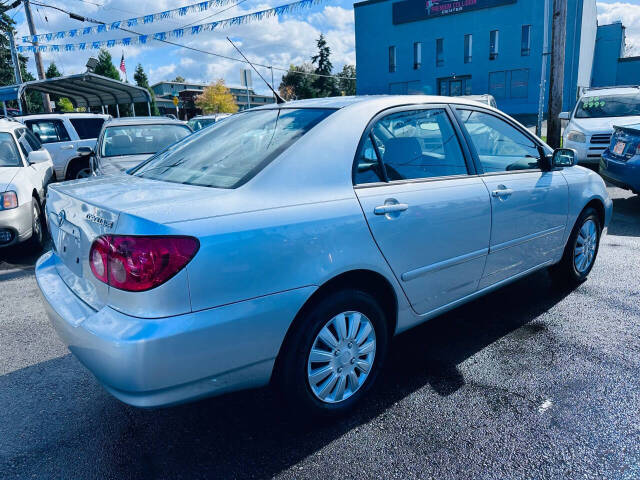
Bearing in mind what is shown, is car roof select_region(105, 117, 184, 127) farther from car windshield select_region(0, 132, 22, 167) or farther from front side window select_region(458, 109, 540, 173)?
front side window select_region(458, 109, 540, 173)

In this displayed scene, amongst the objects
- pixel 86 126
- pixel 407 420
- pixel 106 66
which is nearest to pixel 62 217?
pixel 407 420

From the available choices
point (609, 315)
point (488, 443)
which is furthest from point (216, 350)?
point (609, 315)

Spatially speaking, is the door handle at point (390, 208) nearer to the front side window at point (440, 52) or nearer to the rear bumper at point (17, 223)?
the rear bumper at point (17, 223)

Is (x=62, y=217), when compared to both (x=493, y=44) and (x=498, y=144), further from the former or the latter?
(x=493, y=44)

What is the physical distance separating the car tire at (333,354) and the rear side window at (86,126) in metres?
10.5

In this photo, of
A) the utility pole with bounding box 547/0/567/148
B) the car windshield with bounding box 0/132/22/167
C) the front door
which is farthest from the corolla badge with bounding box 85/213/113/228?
the utility pole with bounding box 547/0/567/148

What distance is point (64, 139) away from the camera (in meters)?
10.5

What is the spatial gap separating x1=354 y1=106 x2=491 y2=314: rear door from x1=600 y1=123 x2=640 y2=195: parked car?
5.04 m

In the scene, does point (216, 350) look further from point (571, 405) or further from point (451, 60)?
point (451, 60)

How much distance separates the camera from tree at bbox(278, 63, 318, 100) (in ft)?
204

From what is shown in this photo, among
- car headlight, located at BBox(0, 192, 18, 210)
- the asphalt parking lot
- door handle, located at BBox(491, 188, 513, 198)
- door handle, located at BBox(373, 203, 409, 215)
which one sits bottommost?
the asphalt parking lot

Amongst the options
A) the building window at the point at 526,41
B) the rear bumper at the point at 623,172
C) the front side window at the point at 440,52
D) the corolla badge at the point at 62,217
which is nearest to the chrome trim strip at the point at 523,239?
the corolla badge at the point at 62,217

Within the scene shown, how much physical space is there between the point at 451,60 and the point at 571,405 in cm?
4074

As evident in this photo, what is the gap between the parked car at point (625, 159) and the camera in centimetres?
677
